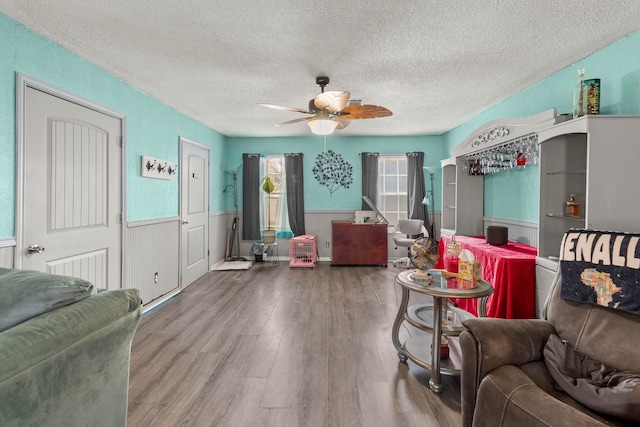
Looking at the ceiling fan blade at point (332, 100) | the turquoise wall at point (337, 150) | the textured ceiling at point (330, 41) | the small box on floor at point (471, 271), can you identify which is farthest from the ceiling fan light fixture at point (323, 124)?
the turquoise wall at point (337, 150)

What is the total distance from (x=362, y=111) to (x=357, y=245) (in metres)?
2.98

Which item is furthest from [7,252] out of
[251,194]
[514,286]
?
[251,194]

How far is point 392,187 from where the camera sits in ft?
19.9

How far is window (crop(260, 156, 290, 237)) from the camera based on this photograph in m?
6.07

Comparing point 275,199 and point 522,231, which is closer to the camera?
point 522,231

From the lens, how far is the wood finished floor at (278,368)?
177 centimetres

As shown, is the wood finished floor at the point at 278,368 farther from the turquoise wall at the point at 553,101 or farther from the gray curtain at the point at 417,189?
the gray curtain at the point at 417,189

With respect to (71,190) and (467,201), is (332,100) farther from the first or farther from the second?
(467,201)

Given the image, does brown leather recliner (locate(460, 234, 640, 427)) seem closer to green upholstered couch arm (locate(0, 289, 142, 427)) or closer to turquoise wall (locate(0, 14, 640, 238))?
green upholstered couch arm (locate(0, 289, 142, 427))

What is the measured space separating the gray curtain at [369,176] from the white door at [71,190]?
3.93 m

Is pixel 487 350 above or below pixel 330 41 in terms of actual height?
below

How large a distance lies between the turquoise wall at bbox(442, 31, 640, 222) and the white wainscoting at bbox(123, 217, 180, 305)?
→ 4046mm

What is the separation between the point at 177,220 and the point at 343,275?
2.50m

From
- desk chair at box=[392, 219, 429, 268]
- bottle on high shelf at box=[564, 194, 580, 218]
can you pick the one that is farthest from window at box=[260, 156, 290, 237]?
bottle on high shelf at box=[564, 194, 580, 218]
